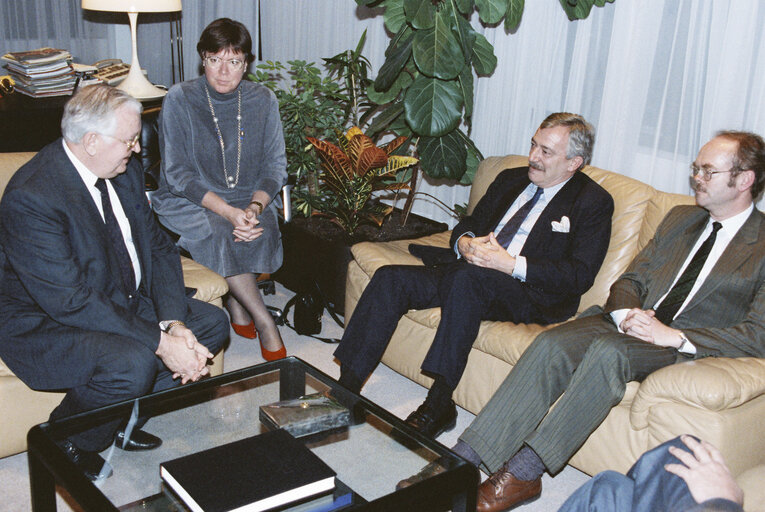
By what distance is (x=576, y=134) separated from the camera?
2742 mm

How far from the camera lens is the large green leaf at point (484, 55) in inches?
139

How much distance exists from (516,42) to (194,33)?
3.12 meters

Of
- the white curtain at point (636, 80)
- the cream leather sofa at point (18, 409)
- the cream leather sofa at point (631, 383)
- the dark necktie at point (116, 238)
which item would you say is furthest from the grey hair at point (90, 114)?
the white curtain at point (636, 80)

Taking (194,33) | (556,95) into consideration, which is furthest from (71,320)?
(194,33)

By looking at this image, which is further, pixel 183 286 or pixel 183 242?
pixel 183 242

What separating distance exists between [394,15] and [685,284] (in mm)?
1767

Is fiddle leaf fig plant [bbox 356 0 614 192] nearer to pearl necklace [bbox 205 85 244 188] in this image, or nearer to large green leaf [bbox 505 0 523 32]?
large green leaf [bbox 505 0 523 32]

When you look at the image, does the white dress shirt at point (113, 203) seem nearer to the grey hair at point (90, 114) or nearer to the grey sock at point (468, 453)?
the grey hair at point (90, 114)

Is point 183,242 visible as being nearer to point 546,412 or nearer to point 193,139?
point 193,139

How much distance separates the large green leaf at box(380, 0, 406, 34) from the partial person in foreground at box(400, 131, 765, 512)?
1535mm

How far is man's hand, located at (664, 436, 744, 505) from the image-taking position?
146cm

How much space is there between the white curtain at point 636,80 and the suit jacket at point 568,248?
0.67 metres

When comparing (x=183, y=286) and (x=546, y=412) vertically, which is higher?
(x=183, y=286)

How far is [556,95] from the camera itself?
144 inches
